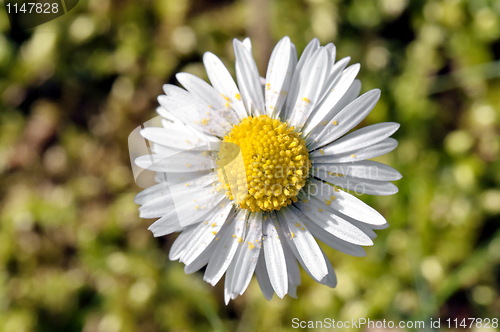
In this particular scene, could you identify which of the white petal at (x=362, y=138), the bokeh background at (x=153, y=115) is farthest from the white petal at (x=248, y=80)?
the bokeh background at (x=153, y=115)

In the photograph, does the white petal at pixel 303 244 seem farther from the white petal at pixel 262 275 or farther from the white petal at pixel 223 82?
the white petal at pixel 223 82

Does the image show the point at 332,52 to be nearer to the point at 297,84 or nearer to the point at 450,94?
the point at 297,84

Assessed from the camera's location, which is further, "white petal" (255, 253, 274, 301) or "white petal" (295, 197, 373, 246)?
"white petal" (255, 253, 274, 301)

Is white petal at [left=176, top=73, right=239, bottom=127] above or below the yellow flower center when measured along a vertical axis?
above

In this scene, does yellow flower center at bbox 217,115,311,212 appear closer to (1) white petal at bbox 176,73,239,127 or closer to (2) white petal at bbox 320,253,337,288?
(1) white petal at bbox 176,73,239,127

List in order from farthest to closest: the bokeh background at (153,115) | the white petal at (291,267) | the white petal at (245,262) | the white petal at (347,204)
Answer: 1. the bokeh background at (153,115)
2. the white petal at (291,267)
3. the white petal at (245,262)
4. the white petal at (347,204)

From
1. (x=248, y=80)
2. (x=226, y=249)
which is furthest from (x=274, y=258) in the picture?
(x=248, y=80)

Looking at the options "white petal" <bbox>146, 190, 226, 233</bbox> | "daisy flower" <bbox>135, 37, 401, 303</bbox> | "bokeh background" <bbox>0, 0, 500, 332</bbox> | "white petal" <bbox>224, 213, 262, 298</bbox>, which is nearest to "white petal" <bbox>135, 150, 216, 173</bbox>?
"daisy flower" <bbox>135, 37, 401, 303</bbox>
